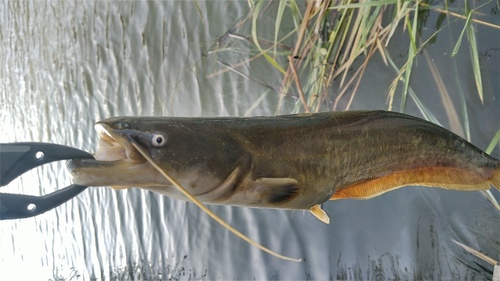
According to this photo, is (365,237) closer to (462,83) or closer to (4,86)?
(462,83)

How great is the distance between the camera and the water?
81 centimetres

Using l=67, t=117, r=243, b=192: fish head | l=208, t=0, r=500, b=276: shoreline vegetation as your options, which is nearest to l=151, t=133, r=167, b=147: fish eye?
l=67, t=117, r=243, b=192: fish head

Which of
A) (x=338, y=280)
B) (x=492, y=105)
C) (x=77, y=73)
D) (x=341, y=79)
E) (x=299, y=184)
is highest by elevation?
(x=77, y=73)

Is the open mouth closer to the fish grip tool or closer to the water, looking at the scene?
the fish grip tool

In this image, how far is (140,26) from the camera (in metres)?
1.10

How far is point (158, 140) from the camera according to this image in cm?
44

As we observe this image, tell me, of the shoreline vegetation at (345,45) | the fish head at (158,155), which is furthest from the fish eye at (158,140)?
the shoreline vegetation at (345,45)

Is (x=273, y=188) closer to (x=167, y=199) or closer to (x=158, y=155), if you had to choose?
(x=158, y=155)

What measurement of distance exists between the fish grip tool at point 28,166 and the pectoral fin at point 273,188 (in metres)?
0.15

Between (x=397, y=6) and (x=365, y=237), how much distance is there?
1.25ft

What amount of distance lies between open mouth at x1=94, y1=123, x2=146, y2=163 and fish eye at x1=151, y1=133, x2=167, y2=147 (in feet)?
0.05

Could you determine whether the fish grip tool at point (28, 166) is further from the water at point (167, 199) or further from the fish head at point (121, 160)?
the water at point (167, 199)

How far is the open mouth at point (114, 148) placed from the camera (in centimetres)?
43

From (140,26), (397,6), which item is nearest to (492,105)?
(397,6)
